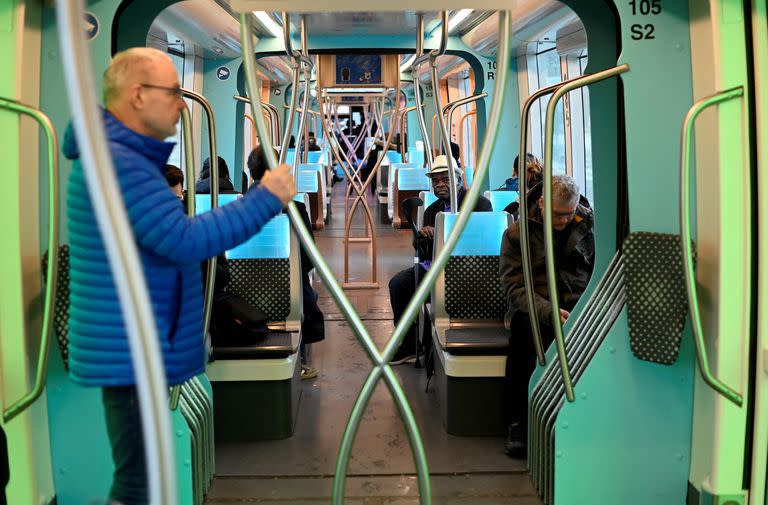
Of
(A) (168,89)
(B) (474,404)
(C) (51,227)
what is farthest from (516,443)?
(A) (168,89)

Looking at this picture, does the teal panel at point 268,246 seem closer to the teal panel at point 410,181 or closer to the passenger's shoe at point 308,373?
the passenger's shoe at point 308,373

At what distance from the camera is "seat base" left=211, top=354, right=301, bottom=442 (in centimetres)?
440

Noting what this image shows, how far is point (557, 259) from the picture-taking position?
420 cm

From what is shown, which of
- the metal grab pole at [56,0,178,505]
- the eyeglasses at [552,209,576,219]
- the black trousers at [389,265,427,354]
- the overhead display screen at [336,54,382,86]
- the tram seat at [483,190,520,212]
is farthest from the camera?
the overhead display screen at [336,54,382,86]

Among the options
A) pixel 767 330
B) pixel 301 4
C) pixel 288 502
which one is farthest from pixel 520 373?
pixel 301 4

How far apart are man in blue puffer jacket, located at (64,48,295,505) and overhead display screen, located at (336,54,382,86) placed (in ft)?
22.9

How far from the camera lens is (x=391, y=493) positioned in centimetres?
380

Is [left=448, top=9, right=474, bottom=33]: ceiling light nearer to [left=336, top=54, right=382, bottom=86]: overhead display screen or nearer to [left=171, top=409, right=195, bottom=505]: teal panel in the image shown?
[left=336, top=54, right=382, bottom=86]: overhead display screen

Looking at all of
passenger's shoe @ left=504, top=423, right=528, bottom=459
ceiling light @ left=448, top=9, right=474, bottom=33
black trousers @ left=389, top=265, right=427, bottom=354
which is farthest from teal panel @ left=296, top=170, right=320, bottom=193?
passenger's shoe @ left=504, top=423, right=528, bottom=459

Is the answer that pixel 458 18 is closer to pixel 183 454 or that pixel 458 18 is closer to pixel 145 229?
pixel 183 454

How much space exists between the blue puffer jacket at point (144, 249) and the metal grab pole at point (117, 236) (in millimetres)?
283

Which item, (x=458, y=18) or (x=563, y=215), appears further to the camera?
(x=458, y=18)

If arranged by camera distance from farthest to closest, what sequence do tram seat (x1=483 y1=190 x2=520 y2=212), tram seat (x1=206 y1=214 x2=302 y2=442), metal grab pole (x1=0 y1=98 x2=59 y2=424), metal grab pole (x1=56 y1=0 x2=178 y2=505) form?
tram seat (x1=483 y1=190 x2=520 y2=212) → tram seat (x1=206 y1=214 x2=302 y2=442) → metal grab pole (x1=0 y1=98 x2=59 y2=424) → metal grab pole (x1=56 y1=0 x2=178 y2=505)

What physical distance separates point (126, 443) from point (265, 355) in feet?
7.60
